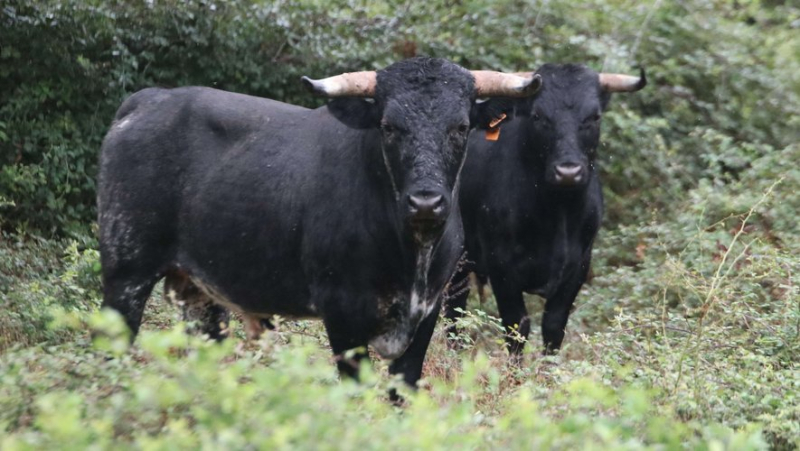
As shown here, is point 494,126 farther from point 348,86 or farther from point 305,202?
point 305,202

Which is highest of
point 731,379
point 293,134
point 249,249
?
point 293,134

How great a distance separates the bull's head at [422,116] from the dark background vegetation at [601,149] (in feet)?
3.40

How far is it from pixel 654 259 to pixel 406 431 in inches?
286

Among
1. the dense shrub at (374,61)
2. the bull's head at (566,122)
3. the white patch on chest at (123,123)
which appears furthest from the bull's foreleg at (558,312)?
the dense shrub at (374,61)

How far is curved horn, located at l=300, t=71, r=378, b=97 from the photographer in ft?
21.7

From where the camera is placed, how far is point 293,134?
7.12 meters

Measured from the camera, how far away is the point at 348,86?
6.68 metres

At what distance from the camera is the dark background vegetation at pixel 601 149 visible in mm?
6824

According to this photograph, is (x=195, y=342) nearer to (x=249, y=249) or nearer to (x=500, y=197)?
(x=249, y=249)

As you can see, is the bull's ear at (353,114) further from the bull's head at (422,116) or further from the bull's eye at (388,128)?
the bull's eye at (388,128)

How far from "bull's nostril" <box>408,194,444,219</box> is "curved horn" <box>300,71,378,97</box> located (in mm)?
828

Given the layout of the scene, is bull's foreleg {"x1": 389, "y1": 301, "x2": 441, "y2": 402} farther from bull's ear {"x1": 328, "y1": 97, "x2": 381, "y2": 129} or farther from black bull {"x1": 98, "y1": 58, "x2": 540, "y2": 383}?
bull's ear {"x1": 328, "y1": 97, "x2": 381, "y2": 129}

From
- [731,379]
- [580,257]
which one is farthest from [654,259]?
[731,379]

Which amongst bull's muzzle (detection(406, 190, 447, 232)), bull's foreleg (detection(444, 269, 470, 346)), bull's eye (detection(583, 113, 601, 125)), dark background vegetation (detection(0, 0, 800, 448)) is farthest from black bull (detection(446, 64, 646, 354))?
bull's muzzle (detection(406, 190, 447, 232))
